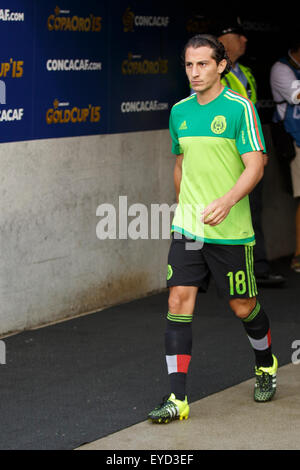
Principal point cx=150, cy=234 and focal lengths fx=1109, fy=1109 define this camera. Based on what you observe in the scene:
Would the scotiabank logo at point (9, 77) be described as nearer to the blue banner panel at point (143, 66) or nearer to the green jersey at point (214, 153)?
the blue banner panel at point (143, 66)

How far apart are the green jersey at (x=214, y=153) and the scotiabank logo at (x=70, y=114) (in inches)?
92.4

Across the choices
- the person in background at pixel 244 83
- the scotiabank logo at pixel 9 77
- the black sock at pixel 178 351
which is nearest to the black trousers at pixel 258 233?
the person in background at pixel 244 83

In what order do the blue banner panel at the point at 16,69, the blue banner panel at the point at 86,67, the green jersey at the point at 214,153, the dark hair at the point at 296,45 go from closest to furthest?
the green jersey at the point at 214,153 → the blue banner panel at the point at 16,69 → the blue banner panel at the point at 86,67 → the dark hair at the point at 296,45

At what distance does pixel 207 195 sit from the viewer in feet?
19.0

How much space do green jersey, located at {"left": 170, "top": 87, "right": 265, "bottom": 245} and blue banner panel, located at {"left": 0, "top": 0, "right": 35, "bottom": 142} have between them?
2.05 metres

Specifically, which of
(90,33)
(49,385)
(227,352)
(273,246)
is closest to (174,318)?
(49,385)

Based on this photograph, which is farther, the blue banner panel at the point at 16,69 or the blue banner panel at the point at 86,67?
the blue banner panel at the point at 86,67

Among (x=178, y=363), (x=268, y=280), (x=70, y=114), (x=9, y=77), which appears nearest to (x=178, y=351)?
(x=178, y=363)

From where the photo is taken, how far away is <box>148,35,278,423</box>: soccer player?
5734 mm

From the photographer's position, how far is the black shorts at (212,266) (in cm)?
587

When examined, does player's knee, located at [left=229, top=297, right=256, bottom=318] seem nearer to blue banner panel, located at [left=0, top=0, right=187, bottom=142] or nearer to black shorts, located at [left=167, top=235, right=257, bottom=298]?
black shorts, located at [left=167, top=235, right=257, bottom=298]

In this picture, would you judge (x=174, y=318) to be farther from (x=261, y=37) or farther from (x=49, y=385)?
(x=261, y=37)

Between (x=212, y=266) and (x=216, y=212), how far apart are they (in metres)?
0.46
